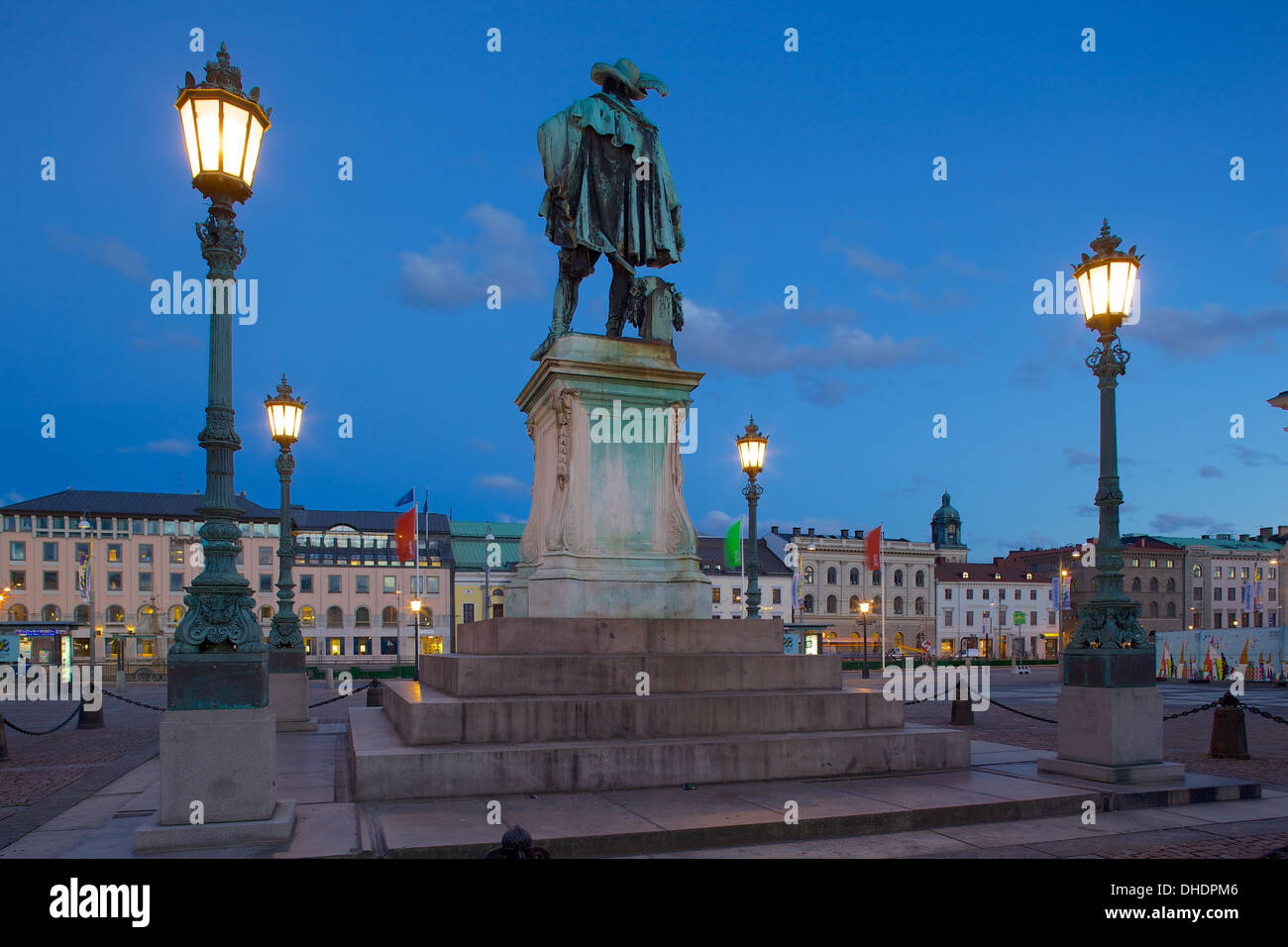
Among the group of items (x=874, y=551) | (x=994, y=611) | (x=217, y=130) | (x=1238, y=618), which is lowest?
(x=1238, y=618)

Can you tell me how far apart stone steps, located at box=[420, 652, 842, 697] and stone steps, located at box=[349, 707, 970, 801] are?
832 millimetres

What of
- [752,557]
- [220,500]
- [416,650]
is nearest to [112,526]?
[416,650]

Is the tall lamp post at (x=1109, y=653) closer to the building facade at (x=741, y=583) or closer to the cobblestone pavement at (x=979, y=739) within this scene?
the cobblestone pavement at (x=979, y=739)

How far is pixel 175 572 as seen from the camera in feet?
309

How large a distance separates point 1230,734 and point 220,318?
16451mm

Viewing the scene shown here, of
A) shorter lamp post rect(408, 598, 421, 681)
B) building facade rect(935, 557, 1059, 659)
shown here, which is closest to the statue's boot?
shorter lamp post rect(408, 598, 421, 681)

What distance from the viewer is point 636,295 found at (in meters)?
13.6

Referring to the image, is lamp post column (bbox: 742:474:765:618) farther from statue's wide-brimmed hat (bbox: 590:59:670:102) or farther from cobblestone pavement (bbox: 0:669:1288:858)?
statue's wide-brimmed hat (bbox: 590:59:670:102)

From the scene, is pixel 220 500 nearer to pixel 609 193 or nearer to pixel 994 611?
pixel 609 193

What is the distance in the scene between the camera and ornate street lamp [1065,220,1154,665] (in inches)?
432

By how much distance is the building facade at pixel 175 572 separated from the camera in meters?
91.3

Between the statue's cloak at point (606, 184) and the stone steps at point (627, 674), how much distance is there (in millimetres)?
5896
